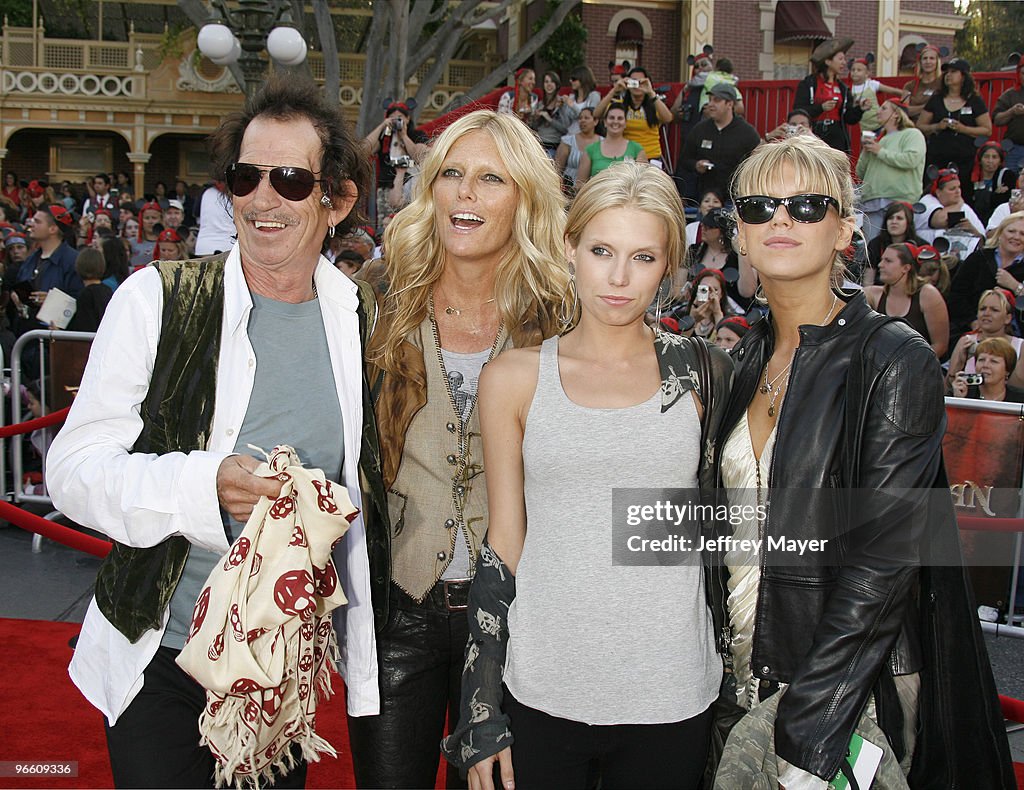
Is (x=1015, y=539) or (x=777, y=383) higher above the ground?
(x=777, y=383)

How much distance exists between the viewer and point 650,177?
242 cm

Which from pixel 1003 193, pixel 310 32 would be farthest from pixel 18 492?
pixel 310 32

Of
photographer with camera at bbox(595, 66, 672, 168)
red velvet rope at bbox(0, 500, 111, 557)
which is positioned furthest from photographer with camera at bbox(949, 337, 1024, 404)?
photographer with camera at bbox(595, 66, 672, 168)

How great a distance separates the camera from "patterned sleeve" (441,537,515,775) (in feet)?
7.53

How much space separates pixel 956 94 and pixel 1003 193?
1530mm

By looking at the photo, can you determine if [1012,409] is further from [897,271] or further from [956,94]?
[956,94]

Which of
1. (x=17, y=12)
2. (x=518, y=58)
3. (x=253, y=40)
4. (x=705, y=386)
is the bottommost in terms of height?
(x=705, y=386)

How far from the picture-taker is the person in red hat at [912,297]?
7.20 m

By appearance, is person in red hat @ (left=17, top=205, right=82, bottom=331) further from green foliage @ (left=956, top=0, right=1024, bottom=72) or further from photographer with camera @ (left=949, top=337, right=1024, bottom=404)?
green foliage @ (left=956, top=0, right=1024, bottom=72)

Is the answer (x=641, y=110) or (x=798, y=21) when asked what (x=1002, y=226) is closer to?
(x=641, y=110)

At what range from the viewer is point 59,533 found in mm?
4523

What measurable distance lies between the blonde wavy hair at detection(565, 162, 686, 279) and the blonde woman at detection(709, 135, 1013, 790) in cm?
17

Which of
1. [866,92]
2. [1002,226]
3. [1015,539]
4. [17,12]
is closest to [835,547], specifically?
[1015,539]

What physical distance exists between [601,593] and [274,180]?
1336 mm
